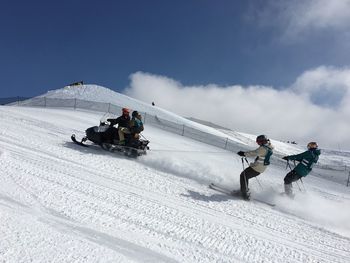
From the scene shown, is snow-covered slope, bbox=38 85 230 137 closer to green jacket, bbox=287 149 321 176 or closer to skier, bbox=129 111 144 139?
skier, bbox=129 111 144 139

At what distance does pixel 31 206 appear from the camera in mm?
6316

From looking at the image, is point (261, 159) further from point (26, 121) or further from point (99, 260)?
point (26, 121)

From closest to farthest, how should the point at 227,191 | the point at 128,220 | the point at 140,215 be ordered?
the point at 128,220
the point at 140,215
the point at 227,191

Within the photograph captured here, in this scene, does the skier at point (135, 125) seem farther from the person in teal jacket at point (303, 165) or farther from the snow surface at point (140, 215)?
the person in teal jacket at point (303, 165)

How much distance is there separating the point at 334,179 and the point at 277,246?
46.6ft

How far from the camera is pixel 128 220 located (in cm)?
652

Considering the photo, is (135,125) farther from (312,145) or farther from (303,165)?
(312,145)

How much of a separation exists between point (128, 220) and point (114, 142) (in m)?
5.92

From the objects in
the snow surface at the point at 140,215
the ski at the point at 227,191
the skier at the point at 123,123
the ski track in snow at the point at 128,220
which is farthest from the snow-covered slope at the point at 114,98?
the ski track in snow at the point at 128,220

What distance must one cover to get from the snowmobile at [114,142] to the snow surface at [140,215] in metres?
0.49

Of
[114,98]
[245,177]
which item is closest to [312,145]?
[245,177]

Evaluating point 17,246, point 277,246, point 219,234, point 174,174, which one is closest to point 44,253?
point 17,246

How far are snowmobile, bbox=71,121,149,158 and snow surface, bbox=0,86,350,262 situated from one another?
1.60 ft

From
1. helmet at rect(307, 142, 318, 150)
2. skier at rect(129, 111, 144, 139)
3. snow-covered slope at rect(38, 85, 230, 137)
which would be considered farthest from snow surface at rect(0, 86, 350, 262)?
snow-covered slope at rect(38, 85, 230, 137)
